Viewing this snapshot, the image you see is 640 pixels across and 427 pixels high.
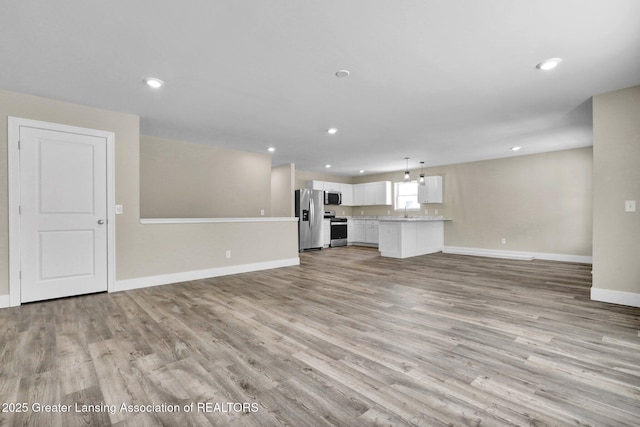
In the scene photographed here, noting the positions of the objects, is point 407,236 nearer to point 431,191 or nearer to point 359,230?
point 431,191

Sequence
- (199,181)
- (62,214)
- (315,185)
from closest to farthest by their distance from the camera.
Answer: (62,214)
(199,181)
(315,185)

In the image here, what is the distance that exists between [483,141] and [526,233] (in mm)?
2762

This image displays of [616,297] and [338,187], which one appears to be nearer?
[616,297]

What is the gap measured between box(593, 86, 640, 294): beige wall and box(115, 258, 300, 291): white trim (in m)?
4.54

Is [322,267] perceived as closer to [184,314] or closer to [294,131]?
[294,131]

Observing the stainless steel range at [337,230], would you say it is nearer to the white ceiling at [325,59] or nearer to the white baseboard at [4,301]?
the white ceiling at [325,59]

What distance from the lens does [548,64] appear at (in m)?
2.70

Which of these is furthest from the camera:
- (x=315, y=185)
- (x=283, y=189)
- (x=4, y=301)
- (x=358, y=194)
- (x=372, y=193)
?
(x=358, y=194)

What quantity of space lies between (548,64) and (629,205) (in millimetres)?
1885

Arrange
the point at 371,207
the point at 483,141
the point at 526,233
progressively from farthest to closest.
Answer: the point at 371,207 < the point at 526,233 < the point at 483,141

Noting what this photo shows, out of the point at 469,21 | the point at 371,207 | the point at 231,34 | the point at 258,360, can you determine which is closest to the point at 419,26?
the point at 469,21

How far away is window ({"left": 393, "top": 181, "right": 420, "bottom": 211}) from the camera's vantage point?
879cm

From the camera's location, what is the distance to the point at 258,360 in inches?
79.2

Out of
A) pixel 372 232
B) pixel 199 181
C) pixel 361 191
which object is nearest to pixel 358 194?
pixel 361 191
